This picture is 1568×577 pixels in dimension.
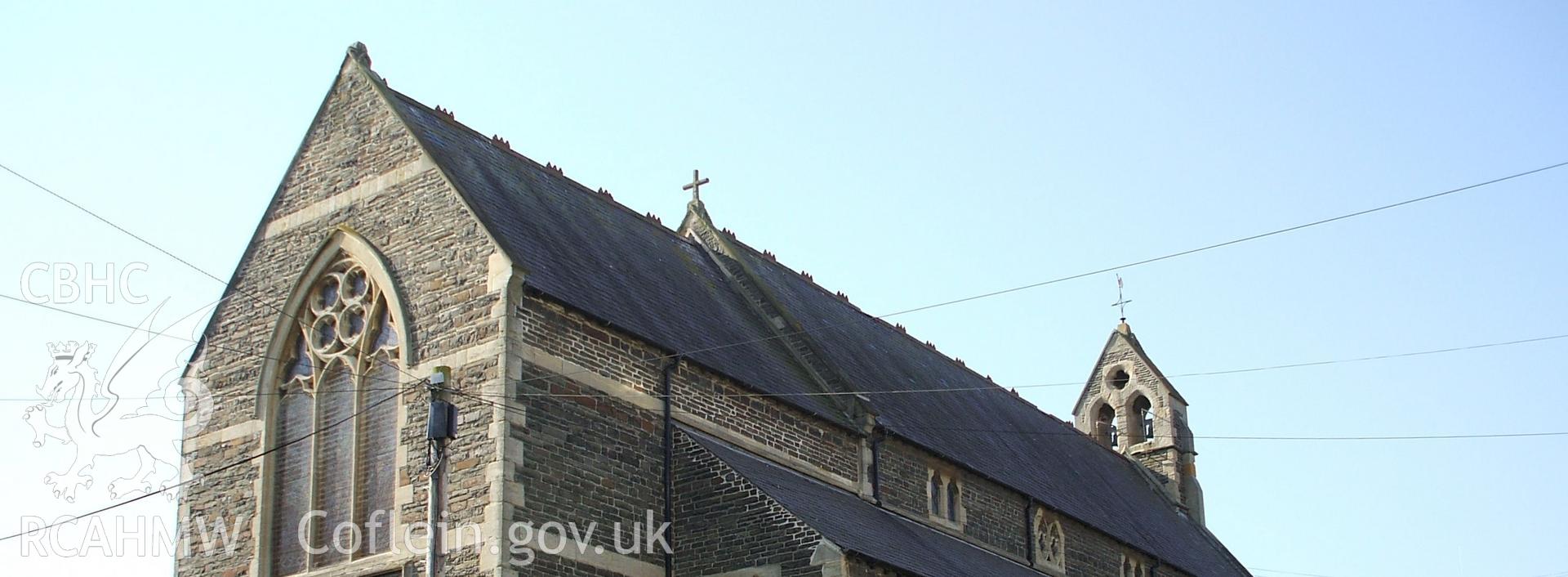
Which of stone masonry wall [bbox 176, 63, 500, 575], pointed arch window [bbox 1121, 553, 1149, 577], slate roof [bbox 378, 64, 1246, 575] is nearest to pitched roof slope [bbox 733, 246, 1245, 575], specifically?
slate roof [bbox 378, 64, 1246, 575]

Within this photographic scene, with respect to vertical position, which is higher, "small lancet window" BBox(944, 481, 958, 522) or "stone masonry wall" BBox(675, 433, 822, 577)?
"small lancet window" BBox(944, 481, 958, 522)

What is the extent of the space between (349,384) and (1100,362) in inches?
1157

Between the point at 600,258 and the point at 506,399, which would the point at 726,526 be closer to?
the point at 506,399

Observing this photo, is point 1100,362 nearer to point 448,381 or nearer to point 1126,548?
point 1126,548

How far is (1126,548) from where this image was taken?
1452 inches

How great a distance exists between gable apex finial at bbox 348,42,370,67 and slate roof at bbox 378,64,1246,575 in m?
0.65

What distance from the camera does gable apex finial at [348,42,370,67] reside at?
25641 millimetres

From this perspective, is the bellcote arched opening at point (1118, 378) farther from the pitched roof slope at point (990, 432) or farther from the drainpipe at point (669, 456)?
the drainpipe at point (669, 456)

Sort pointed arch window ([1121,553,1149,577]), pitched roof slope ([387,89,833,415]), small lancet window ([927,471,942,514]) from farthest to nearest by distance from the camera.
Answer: pointed arch window ([1121,553,1149,577])
small lancet window ([927,471,942,514])
pitched roof slope ([387,89,833,415])

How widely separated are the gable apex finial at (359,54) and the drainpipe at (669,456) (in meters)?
5.99

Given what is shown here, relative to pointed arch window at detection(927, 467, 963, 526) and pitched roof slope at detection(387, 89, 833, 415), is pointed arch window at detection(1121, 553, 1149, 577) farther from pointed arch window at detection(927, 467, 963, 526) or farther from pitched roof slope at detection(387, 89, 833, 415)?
pitched roof slope at detection(387, 89, 833, 415)

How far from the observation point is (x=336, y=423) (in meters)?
23.7

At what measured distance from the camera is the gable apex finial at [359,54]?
25.6 m

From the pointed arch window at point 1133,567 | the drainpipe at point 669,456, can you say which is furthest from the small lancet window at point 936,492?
the pointed arch window at point 1133,567
